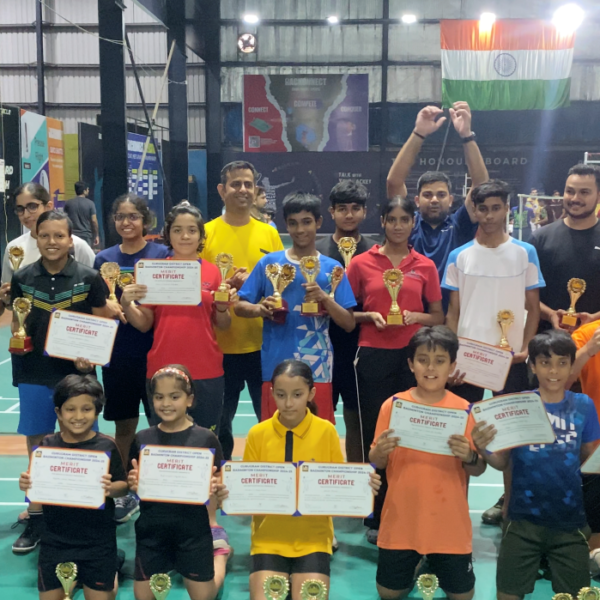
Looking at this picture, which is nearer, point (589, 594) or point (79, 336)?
point (589, 594)

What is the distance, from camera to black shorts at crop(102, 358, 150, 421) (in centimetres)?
386

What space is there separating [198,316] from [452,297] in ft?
4.42

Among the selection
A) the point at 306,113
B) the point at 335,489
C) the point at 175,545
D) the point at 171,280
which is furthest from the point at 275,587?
the point at 306,113

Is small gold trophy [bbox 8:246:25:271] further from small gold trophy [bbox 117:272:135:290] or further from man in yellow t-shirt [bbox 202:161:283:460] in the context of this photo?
man in yellow t-shirt [bbox 202:161:283:460]

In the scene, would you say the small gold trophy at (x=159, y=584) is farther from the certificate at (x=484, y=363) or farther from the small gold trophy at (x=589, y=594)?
the certificate at (x=484, y=363)

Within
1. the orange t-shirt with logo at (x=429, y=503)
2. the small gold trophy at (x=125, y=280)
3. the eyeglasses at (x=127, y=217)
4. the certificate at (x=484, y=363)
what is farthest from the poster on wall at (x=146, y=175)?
the orange t-shirt with logo at (x=429, y=503)

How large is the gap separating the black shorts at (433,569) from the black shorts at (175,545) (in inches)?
31.1

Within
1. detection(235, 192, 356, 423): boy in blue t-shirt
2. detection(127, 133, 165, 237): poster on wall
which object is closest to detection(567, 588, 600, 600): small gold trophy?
detection(235, 192, 356, 423): boy in blue t-shirt

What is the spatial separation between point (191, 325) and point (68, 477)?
1.01 meters

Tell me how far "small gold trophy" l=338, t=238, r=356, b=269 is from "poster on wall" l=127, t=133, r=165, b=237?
8395mm

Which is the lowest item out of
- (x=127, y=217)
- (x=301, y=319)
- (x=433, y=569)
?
(x=433, y=569)

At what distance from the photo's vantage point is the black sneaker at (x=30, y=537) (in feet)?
11.9

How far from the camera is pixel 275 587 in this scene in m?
2.34

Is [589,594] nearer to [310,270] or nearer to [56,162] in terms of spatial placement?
[310,270]
